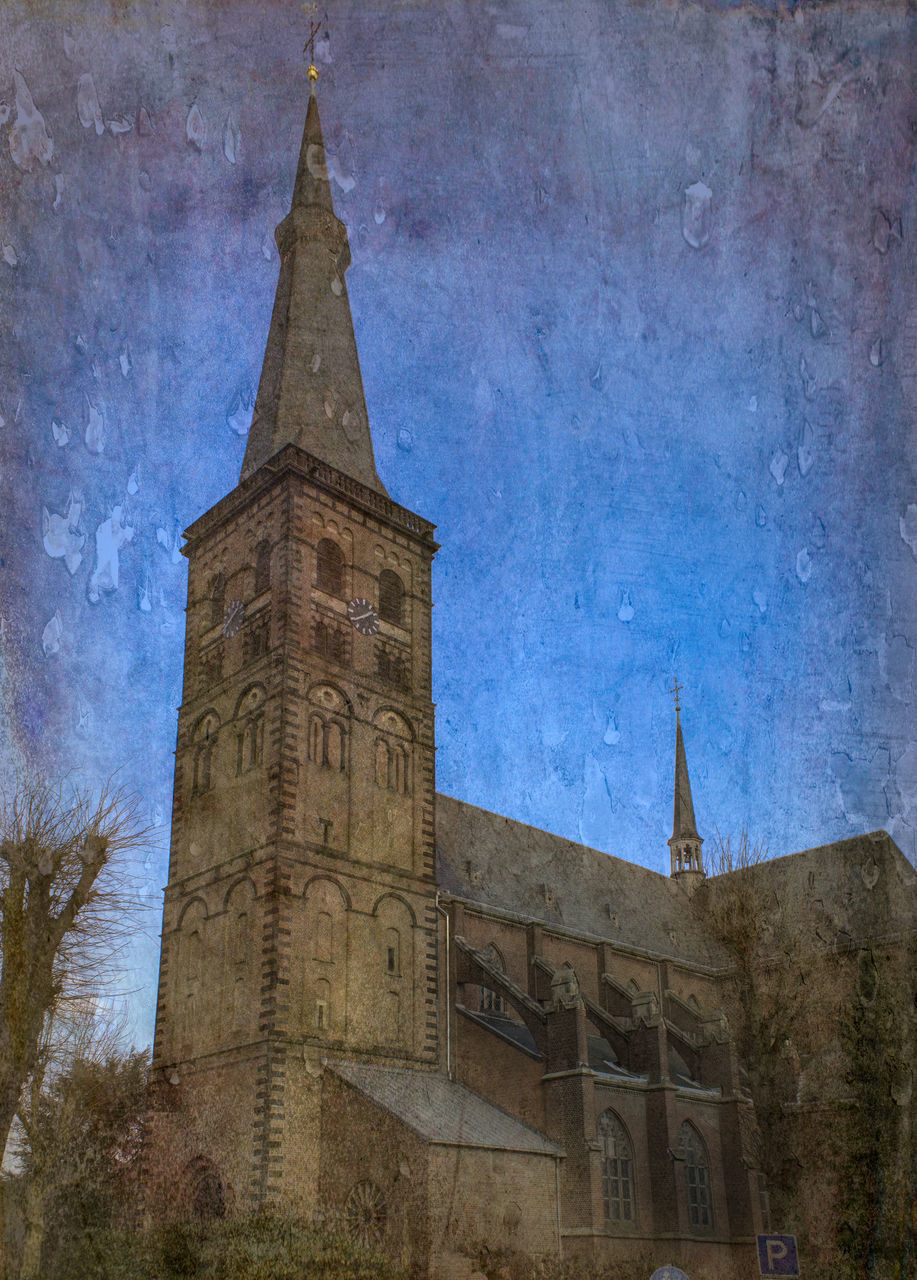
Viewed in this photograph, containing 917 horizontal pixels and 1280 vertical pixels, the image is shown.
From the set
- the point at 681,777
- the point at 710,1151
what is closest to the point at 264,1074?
the point at 710,1151

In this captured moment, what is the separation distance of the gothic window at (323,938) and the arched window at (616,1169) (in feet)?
30.2

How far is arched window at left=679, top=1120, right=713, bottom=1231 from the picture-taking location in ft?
108

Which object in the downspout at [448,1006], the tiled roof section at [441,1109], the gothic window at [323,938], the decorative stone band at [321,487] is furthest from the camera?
the decorative stone band at [321,487]

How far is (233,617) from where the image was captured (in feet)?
112

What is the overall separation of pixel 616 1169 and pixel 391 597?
18.2 metres

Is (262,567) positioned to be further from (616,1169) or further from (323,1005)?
(616,1169)

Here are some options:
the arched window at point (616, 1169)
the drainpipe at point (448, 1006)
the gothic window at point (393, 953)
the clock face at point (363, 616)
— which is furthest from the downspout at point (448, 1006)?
the clock face at point (363, 616)

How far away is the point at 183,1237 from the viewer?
21.2 meters

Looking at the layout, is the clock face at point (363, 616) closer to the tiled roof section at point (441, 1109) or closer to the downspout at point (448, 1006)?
the downspout at point (448, 1006)

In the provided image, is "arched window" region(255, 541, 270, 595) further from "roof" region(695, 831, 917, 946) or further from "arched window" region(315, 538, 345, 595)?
"roof" region(695, 831, 917, 946)

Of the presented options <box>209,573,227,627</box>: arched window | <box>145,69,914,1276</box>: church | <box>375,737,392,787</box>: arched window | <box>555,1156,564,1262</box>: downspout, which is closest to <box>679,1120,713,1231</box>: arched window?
<box>145,69,914,1276</box>: church

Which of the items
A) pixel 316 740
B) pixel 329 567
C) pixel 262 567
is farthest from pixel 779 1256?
pixel 262 567

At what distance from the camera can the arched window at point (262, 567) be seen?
3372 cm

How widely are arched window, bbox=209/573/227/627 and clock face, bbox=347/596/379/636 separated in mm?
4384
